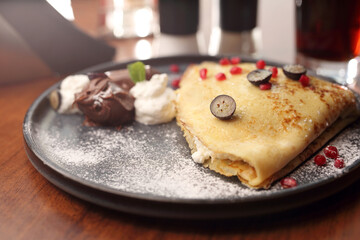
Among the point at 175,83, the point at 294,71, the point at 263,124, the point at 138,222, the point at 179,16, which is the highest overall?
the point at 179,16

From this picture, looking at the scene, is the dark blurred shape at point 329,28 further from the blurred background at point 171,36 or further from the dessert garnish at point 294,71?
the dessert garnish at point 294,71

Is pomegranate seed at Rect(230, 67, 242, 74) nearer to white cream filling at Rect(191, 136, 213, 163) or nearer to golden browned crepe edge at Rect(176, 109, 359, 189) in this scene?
golden browned crepe edge at Rect(176, 109, 359, 189)

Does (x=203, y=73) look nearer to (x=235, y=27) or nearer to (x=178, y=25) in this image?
(x=178, y=25)

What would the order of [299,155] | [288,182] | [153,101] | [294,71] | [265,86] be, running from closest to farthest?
[288,182]
[299,155]
[265,86]
[294,71]
[153,101]

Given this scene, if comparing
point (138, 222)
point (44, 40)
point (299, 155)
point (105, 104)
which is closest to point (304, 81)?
point (299, 155)

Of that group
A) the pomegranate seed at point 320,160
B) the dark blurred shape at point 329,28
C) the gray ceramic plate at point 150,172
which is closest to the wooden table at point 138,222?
the gray ceramic plate at point 150,172

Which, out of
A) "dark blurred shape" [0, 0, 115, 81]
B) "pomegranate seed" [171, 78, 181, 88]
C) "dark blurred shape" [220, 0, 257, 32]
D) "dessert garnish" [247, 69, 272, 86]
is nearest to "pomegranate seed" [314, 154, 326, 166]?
"dessert garnish" [247, 69, 272, 86]

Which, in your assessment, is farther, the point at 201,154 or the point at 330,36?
the point at 330,36
